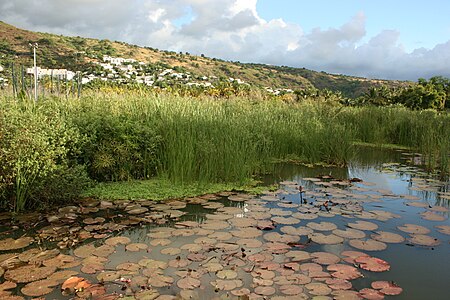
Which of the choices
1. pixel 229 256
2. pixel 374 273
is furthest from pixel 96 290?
pixel 374 273

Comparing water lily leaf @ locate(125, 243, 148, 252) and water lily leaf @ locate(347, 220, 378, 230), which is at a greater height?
water lily leaf @ locate(347, 220, 378, 230)

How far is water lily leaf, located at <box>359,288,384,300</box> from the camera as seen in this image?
2.80 meters

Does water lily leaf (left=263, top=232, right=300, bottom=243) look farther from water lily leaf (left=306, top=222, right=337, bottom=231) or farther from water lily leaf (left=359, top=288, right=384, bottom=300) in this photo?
water lily leaf (left=359, top=288, right=384, bottom=300)

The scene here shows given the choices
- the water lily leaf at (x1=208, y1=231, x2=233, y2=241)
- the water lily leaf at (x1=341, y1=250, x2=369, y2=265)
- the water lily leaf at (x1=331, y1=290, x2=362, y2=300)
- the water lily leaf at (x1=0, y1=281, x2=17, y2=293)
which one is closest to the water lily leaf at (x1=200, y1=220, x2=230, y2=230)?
the water lily leaf at (x1=208, y1=231, x2=233, y2=241)

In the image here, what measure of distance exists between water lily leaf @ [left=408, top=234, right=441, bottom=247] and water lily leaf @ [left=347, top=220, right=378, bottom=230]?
0.40m

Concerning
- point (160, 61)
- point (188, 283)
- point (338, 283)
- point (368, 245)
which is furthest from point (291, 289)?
point (160, 61)

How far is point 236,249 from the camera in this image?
3590 millimetres

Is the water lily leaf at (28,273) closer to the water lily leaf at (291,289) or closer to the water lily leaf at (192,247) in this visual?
the water lily leaf at (192,247)

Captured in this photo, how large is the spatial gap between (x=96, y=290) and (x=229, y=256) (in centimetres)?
116

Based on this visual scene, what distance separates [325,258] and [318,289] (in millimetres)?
600

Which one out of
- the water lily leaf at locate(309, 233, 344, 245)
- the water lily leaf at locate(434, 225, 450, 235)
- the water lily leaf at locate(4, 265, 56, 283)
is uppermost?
the water lily leaf at locate(434, 225, 450, 235)

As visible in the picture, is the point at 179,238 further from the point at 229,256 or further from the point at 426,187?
the point at 426,187

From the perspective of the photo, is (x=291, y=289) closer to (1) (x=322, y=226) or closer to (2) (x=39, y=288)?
(1) (x=322, y=226)

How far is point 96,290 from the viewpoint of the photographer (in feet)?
9.10
